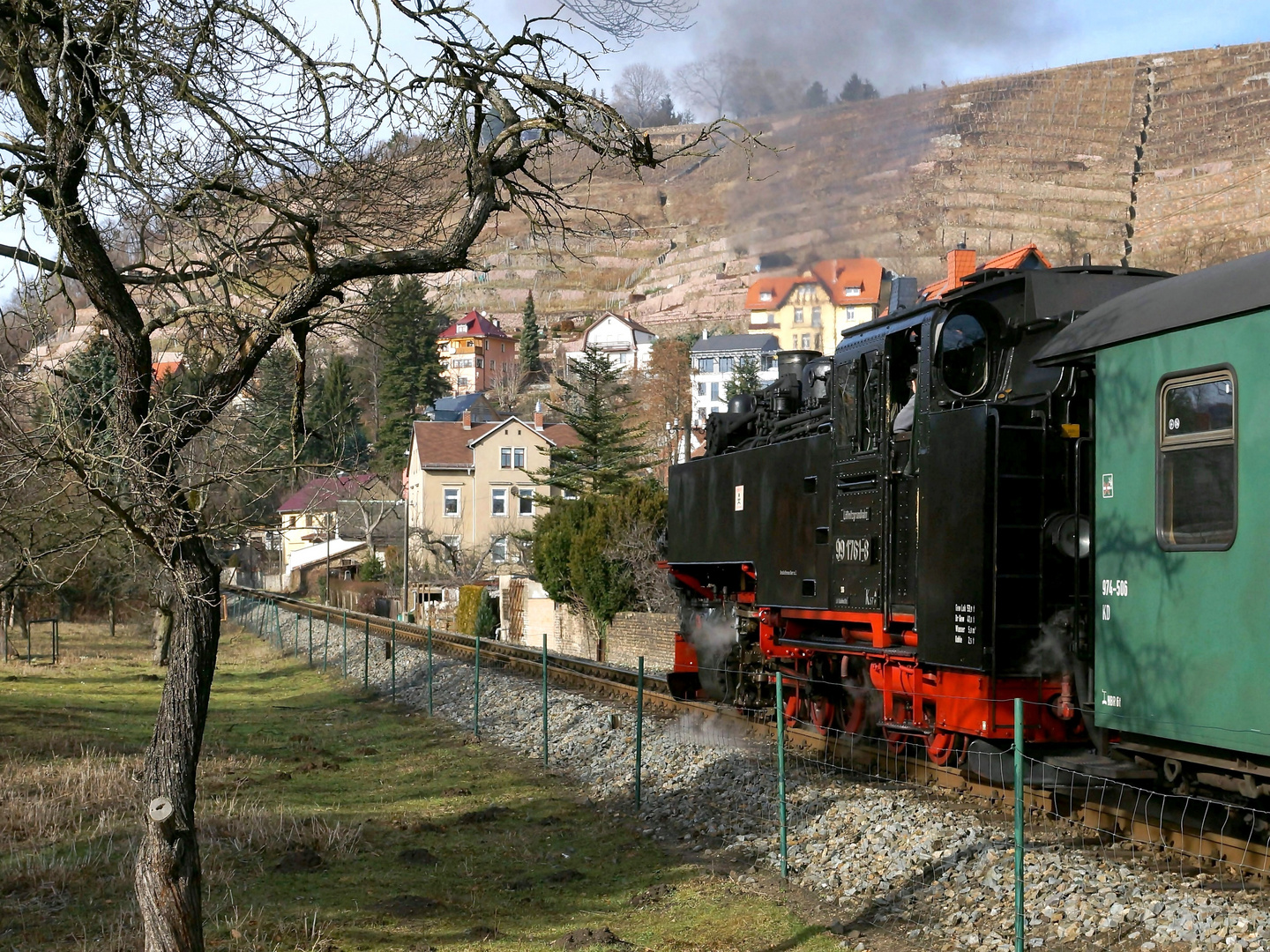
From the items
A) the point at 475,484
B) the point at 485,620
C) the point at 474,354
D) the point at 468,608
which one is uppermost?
the point at 474,354

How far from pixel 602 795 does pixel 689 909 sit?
4045 mm

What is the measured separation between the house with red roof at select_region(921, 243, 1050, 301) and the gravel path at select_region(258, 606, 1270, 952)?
4451 mm

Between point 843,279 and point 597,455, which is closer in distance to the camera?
point 843,279

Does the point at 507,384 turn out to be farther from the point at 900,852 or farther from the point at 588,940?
the point at 588,940

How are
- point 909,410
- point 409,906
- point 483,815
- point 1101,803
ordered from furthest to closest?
point 483,815 → point 909,410 → point 409,906 → point 1101,803

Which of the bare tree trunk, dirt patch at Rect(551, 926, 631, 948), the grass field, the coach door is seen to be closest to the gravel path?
the grass field

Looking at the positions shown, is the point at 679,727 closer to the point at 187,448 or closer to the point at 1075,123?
the point at 187,448

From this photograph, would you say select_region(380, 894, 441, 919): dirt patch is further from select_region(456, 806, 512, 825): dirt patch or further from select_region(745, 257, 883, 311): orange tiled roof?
select_region(745, 257, 883, 311): orange tiled roof

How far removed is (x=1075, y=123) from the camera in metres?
121

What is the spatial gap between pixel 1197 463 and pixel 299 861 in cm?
752

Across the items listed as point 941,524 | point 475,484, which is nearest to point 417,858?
point 941,524

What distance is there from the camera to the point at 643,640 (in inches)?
1064

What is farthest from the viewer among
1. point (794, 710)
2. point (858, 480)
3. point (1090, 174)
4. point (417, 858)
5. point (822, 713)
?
point (1090, 174)

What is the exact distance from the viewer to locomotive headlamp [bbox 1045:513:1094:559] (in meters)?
8.43
